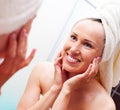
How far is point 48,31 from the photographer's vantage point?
2145mm

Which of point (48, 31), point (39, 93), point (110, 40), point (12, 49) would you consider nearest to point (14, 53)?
point (12, 49)

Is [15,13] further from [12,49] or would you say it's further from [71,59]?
[71,59]

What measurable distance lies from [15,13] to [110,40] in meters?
0.87

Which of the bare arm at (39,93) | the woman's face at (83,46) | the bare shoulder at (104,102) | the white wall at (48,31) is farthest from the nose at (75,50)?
the white wall at (48,31)

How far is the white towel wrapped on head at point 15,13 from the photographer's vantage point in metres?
0.59

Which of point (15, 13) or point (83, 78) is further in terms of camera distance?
point (83, 78)

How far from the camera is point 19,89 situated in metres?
2.15

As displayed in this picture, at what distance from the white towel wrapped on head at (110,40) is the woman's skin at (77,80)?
0.03 m

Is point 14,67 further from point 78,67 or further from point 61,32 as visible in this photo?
point 61,32

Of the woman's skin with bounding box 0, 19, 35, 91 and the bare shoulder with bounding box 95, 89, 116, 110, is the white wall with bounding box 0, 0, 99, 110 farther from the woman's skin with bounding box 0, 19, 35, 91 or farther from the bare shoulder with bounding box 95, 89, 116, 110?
the woman's skin with bounding box 0, 19, 35, 91

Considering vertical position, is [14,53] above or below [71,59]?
above

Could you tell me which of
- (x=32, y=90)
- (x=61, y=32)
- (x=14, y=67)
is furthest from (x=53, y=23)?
(x=14, y=67)

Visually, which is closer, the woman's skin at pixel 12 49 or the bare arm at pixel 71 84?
the woman's skin at pixel 12 49

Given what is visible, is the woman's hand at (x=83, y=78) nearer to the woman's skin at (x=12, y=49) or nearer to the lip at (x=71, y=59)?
the lip at (x=71, y=59)
